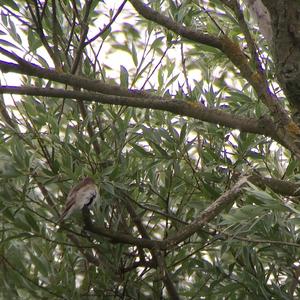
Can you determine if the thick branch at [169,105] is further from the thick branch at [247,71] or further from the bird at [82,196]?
the bird at [82,196]

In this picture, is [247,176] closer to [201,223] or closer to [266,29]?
[201,223]

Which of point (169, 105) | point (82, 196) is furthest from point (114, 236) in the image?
point (169, 105)

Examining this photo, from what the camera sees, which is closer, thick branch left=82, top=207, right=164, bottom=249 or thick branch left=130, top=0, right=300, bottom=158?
thick branch left=130, top=0, right=300, bottom=158

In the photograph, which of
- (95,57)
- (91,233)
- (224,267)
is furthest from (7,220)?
(224,267)

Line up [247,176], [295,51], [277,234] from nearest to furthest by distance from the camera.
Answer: [295,51], [247,176], [277,234]

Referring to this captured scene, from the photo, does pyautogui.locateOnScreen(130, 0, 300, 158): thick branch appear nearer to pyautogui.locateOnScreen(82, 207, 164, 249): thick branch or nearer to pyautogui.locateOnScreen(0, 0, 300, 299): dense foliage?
pyautogui.locateOnScreen(0, 0, 300, 299): dense foliage

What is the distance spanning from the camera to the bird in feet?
4.51

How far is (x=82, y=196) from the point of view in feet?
4.55

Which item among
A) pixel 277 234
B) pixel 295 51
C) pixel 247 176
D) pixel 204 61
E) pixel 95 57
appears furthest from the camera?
pixel 204 61

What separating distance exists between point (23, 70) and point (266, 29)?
1.74 feet

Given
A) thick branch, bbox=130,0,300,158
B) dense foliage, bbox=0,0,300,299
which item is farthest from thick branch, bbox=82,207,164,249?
thick branch, bbox=130,0,300,158

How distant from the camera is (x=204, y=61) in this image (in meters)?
1.99

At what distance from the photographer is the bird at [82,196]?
54.1 inches

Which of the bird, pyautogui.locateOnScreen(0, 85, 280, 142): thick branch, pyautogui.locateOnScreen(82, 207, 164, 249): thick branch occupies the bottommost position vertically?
pyautogui.locateOnScreen(82, 207, 164, 249): thick branch
